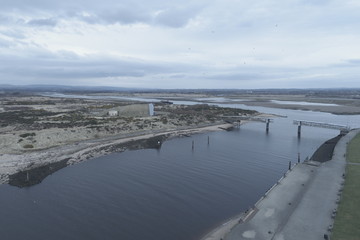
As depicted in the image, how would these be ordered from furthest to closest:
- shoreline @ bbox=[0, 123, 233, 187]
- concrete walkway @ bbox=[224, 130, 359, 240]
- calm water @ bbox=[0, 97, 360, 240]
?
shoreline @ bbox=[0, 123, 233, 187]
calm water @ bbox=[0, 97, 360, 240]
concrete walkway @ bbox=[224, 130, 359, 240]

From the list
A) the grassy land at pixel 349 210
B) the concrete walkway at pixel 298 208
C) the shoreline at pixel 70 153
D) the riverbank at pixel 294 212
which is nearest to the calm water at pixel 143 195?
the shoreline at pixel 70 153

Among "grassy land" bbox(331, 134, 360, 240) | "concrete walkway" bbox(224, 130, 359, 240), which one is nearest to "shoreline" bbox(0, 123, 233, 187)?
"concrete walkway" bbox(224, 130, 359, 240)

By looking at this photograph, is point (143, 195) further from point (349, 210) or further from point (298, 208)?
point (349, 210)

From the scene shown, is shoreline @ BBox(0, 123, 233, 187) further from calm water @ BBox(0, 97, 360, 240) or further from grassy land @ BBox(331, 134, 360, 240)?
grassy land @ BBox(331, 134, 360, 240)

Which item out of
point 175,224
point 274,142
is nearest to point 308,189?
point 175,224

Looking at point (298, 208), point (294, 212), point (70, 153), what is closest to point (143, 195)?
point (294, 212)

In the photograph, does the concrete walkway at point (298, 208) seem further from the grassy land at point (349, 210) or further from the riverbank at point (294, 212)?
the grassy land at point (349, 210)
